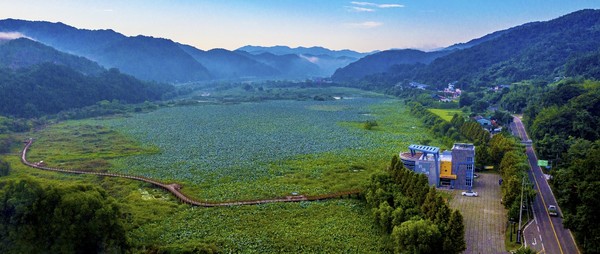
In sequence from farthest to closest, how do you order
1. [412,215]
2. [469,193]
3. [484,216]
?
[469,193]
[484,216]
[412,215]

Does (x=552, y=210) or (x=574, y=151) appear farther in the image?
(x=574, y=151)

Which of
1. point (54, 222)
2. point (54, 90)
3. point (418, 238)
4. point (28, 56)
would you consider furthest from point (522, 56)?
point (28, 56)

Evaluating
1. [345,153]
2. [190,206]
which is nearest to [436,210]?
[190,206]

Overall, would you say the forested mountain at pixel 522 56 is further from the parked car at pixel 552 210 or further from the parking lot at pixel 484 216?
the parked car at pixel 552 210

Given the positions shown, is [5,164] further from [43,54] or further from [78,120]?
[43,54]

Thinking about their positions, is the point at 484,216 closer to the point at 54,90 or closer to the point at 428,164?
the point at 428,164

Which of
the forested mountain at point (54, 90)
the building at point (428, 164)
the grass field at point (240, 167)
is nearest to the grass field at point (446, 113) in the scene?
the grass field at point (240, 167)
